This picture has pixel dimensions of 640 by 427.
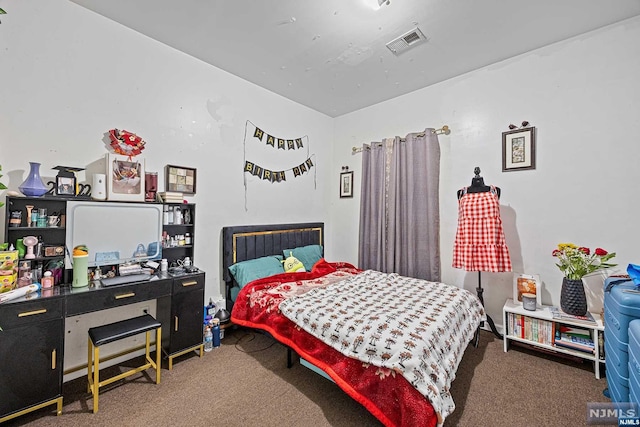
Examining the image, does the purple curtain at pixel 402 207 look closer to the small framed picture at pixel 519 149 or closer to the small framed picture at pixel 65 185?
the small framed picture at pixel 519 149

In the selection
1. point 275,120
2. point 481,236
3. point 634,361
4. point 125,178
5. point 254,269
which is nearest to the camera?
point 634,361

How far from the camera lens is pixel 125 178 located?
224 centimetres

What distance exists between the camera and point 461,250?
110 inches

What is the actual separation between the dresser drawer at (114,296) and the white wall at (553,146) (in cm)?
308

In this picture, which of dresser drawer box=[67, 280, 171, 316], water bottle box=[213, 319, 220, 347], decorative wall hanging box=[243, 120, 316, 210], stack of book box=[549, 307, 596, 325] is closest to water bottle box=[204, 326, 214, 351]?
water bottle box=[213, 319, 220, 347]

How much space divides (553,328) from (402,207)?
6.16ft

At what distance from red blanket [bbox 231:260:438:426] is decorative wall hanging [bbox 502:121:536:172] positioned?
252cm

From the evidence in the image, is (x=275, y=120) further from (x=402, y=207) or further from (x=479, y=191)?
(x=479, y=191)

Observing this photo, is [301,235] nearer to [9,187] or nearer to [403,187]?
[403,187]

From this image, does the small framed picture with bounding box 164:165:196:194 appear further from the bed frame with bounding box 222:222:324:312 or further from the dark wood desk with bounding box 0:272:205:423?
the dark wood desk with bounding box 0:272:205:423

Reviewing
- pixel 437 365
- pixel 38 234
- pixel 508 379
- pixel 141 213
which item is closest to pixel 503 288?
pixel 508 379

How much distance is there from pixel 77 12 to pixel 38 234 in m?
1.78

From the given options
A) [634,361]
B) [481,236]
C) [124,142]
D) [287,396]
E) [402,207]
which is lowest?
[287,396]

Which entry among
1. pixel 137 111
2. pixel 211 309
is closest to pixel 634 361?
pixel 211 309
